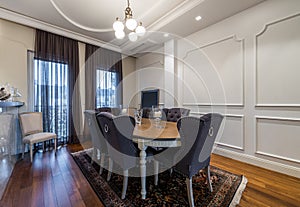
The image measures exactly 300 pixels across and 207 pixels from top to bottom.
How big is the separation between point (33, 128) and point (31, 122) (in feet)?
0.43

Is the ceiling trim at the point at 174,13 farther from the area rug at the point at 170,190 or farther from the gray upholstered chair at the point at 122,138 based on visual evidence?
the area rug at the point at 170,190

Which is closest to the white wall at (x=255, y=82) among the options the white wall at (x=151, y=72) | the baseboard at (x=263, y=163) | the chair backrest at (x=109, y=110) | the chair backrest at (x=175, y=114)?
the baseboard at (x=263, y=163)

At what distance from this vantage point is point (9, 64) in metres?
2.86

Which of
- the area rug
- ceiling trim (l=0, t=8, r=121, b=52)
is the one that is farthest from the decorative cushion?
ceiling trim (l=0, t=8, r=121, b=52)

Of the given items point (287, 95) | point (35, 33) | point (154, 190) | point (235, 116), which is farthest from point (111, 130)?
point (35, 33)

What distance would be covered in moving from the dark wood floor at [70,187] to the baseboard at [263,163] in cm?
10

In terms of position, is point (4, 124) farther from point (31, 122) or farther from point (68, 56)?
point (68, 56)

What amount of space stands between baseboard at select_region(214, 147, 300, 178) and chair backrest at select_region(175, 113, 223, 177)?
1.59m

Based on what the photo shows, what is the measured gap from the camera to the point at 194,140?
4.24 ft

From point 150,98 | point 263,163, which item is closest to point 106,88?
point 150,98

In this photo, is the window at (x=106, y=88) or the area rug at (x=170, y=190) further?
the window at (x=106, y=88)

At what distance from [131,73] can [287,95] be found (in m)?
4.27

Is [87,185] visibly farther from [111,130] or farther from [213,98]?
[213,98]

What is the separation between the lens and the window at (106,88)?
14.1 feet
